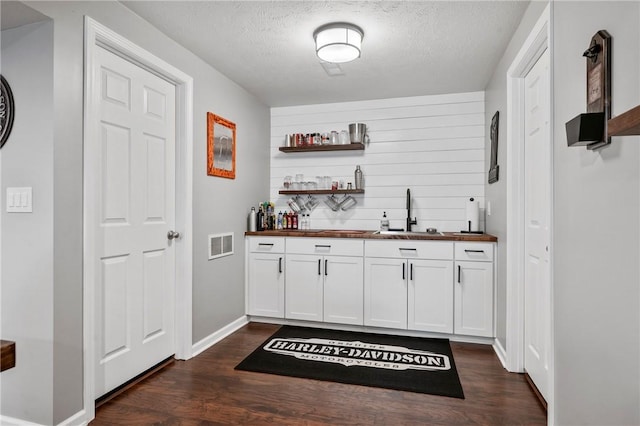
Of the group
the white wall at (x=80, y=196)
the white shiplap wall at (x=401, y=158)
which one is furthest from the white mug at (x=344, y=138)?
the white wall at (x=80, y=196)

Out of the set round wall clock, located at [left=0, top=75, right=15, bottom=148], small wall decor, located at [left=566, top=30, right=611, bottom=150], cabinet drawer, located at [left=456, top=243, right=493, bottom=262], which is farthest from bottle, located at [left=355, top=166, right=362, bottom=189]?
round wall clock, located at [left=0, top=75, right=15, bottom=148]

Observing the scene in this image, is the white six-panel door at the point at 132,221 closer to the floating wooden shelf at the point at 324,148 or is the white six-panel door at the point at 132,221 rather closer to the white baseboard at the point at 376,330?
the white baseboard at the point at 376,330

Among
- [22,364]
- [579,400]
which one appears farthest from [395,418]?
[22,364]

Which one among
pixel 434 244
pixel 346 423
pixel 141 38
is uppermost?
pixel 141 38

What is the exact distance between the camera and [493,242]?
301 cm

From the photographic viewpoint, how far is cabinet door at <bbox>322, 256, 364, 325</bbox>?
338cm

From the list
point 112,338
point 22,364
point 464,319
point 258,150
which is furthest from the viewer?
point 258,150

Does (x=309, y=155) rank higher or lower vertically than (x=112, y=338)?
higher

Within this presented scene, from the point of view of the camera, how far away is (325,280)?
347 centimetres

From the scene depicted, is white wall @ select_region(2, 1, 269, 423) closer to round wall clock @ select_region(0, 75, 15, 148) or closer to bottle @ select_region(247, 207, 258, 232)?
bottle @ select_region(247, 207, 258, 232)

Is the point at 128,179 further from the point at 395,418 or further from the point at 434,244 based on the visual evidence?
the point at 434,244

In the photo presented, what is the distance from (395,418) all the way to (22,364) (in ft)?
6.44

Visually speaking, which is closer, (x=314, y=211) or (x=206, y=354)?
(x=206, y=354)

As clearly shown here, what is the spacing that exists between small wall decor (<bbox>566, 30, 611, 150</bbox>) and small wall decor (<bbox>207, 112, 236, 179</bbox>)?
254cm
